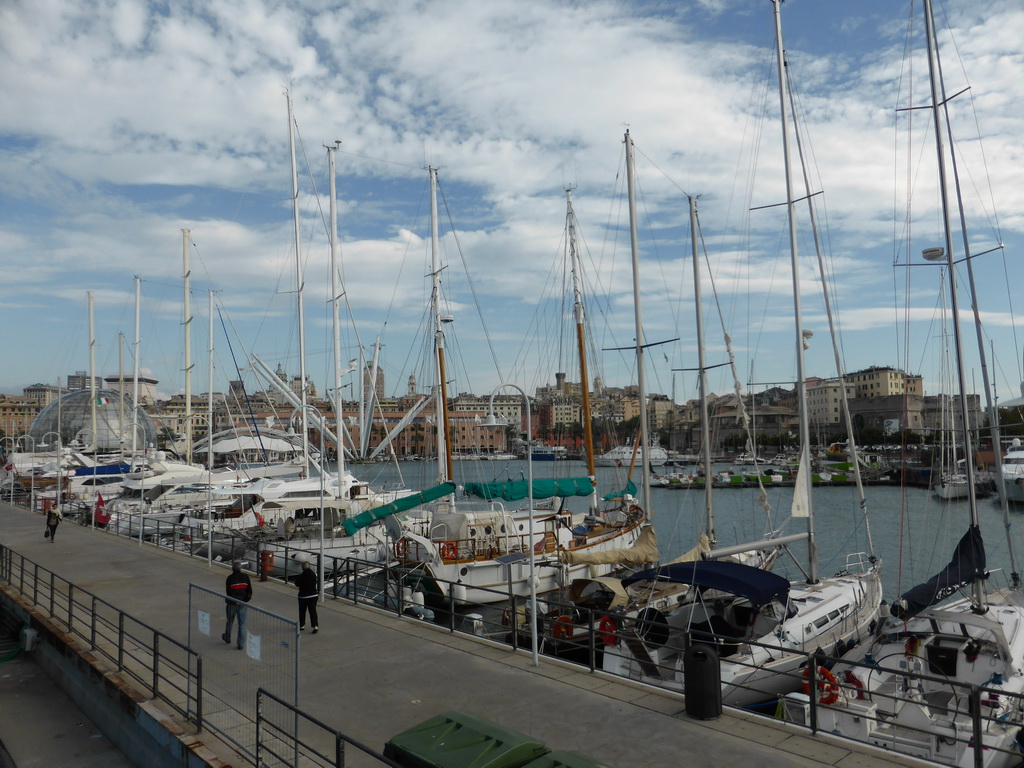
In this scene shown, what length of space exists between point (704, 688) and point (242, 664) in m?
5.68

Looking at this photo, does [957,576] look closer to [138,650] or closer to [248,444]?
[138,650]

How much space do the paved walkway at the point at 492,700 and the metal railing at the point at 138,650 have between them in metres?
0.54

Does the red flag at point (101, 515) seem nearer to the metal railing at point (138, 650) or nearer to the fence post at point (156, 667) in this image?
the metal railing at point (138, 650)

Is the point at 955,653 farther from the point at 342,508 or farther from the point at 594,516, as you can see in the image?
the point at 342,508

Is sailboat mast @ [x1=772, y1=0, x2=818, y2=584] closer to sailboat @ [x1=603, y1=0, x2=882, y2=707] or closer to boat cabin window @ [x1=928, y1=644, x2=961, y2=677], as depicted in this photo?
sailboat @ [x1=603, y1=0, x2=882, y2=707]

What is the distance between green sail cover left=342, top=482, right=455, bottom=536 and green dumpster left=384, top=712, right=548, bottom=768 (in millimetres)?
16194

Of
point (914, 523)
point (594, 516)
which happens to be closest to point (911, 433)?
point (914, 523)

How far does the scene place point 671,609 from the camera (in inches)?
683

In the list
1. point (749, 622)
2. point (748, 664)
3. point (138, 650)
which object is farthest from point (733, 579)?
point (138, 650)

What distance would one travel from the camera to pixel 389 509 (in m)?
24.0

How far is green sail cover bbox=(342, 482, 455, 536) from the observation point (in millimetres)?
23875

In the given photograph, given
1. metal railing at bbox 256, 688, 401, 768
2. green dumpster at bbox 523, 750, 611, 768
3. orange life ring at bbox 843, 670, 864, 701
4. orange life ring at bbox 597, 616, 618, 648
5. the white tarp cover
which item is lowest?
orange life ring at bbox 843, 670, 864, 701

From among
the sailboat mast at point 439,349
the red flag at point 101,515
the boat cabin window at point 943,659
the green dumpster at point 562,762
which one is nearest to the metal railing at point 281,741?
the green dumpster at point 562,762

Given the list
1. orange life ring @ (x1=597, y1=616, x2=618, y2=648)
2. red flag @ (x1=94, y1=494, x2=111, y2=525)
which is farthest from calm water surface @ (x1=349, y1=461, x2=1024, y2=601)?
red flag @ (x1=94, y1=494, x2=111, y2=525)
